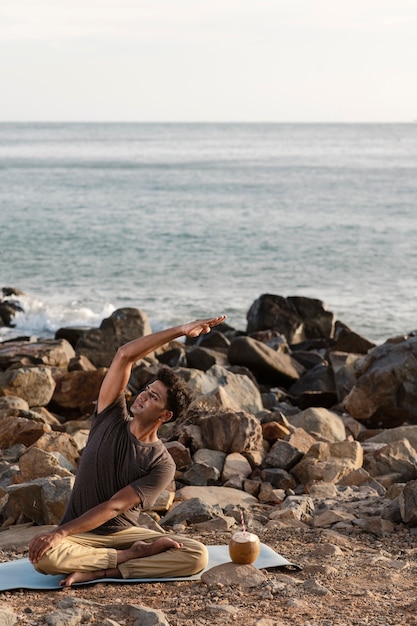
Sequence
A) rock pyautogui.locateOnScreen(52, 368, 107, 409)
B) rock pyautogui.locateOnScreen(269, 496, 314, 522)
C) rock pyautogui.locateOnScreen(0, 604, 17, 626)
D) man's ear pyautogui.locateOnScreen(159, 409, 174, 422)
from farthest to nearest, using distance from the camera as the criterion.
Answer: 1. rock pyautogui.locateOnScreen(52, 368, 107, 409)
2. rock pyautogui.locateOnScreen(269, 496, 314, 522)
3. man's ear pyautogui.locateOnScreen(159, 409, 174, 422)
4. rock pyautogui.locateOnScreen(0, 604, 17, 626)

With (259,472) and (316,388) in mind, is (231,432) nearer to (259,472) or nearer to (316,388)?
(259,472)

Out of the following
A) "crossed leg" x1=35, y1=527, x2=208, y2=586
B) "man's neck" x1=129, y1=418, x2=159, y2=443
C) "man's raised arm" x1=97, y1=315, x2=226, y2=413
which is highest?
"man's raised arm" x1=97, y1=315, x2=226, y2=413

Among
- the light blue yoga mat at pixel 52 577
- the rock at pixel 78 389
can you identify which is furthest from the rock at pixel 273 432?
the rock at pixel 78 389

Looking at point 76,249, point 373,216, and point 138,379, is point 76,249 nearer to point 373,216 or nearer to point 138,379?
point 373,216

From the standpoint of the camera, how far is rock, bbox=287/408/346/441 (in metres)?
11.0

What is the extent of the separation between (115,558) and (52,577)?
386 millimetres

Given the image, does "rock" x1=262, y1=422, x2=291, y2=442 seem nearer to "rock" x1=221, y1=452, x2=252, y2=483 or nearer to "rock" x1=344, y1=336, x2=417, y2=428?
"rock" x1=221, y1=452, x2=252, y2=483

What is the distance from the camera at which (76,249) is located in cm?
3559

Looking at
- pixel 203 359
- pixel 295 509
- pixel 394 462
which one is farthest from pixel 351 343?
pixel 295 509

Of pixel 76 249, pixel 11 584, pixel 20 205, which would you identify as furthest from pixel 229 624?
pixel 20 205

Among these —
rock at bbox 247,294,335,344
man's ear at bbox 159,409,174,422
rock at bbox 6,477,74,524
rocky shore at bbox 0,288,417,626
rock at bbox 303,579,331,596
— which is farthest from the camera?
rock at bbox 247,294,335,344

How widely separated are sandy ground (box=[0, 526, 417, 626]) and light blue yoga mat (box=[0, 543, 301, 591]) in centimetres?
5

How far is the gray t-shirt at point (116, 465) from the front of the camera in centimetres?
627

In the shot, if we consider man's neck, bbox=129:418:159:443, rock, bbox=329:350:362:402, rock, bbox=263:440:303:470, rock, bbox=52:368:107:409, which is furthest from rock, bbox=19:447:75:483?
rock, bbox=329:350:362:402
